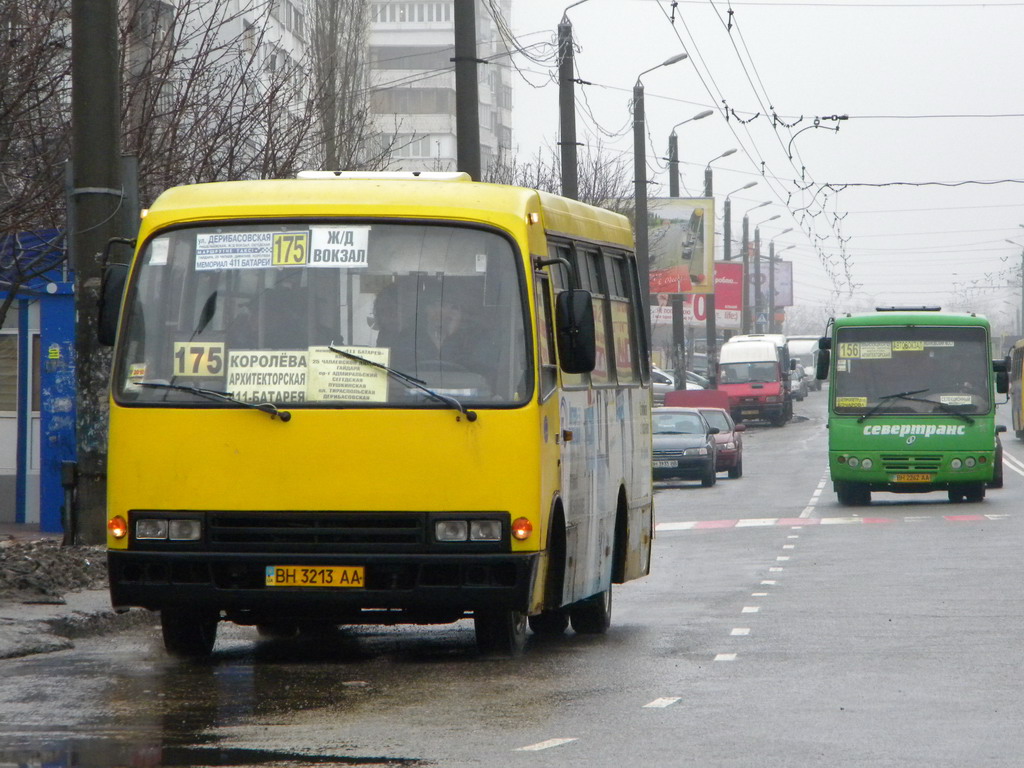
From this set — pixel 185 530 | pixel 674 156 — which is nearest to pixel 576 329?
pixel 185 530

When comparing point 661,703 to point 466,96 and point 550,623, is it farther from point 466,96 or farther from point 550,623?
point 466,96

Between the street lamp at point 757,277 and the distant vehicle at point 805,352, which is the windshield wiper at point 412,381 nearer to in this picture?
the street lamp at point 757,277

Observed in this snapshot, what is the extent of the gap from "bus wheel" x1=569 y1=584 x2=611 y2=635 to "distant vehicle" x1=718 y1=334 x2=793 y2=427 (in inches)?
2050

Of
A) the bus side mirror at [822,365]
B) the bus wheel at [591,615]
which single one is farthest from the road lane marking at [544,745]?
the bus side mirror at [822,365]

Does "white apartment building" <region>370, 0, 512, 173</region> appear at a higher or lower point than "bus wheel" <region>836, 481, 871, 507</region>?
higher

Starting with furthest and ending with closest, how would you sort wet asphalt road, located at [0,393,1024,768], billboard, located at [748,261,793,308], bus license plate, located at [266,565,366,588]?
billboard, located at [748,261,793,308], bus license plate, located at [266,565,366,588], wet asphalt road, located at [0,393,1024,768]

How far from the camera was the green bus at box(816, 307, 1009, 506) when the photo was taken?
2759 cm

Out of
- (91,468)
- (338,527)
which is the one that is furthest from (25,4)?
(338,527)

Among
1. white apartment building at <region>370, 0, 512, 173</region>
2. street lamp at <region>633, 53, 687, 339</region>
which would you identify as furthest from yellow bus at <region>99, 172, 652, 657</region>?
white apartment building at <region>370, 0, 512, 173</region>

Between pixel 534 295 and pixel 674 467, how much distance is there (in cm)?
2552

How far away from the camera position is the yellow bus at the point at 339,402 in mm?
9461

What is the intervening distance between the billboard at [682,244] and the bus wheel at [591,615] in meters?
41.2

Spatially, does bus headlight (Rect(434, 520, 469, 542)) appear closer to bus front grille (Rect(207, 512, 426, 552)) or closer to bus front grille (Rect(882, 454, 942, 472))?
bus front grille (Rect(207, 512, 426, 552))

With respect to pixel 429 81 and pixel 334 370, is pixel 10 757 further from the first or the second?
pixel 429 81
